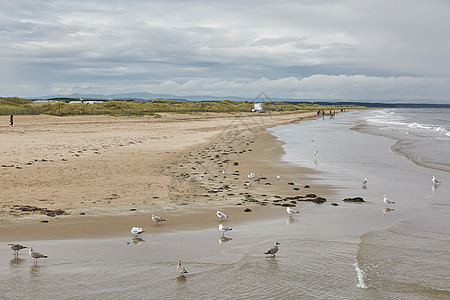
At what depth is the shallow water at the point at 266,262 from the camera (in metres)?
7.61

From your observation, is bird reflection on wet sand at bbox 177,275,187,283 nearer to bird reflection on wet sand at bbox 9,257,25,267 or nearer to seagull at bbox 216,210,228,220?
bird reflection on wet sand at bbox 9,257,25,267

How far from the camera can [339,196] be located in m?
16.1

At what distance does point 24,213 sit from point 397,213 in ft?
35.5

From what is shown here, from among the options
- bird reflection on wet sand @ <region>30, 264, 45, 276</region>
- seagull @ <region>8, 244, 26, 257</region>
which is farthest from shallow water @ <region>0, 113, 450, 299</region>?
seagull @ <region>8, 244, 26, 257</region>

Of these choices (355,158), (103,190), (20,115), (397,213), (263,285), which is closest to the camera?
(263,285)

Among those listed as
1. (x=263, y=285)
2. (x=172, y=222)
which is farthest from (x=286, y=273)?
(x=172, y=222)

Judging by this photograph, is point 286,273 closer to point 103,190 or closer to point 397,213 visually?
point 397,213

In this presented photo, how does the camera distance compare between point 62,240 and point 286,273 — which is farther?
point 62,240

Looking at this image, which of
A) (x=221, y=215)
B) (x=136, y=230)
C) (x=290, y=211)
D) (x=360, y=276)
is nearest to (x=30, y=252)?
(x=136, y=230)

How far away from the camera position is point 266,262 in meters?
8.98

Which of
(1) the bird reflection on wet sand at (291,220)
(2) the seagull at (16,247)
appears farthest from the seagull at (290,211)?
(2) the seagull at (16,247)

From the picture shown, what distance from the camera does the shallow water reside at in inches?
300

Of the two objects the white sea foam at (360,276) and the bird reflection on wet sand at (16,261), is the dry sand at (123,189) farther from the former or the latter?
the white sea foam at (360,276)

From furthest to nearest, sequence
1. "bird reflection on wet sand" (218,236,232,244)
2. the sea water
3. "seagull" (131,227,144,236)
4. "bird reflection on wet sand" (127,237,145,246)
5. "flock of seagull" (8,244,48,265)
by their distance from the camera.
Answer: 1. "seagull" (131,227,144,236)
2. "bird reflection on wet sand" (218,236,232,244)
3. "bird reflection on wet sand" (127,237,145,246)
4. "flock of seagull" (8,244,48,265)
5. the sea water
